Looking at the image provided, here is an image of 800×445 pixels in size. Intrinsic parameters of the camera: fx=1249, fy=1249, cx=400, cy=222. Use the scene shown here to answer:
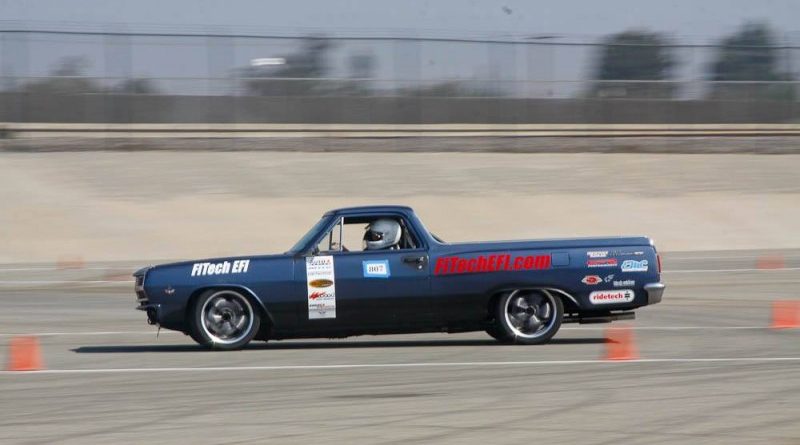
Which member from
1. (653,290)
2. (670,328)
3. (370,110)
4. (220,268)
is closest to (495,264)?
(653,290)

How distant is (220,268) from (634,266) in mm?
3939

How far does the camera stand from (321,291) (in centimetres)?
1175

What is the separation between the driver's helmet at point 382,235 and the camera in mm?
12070

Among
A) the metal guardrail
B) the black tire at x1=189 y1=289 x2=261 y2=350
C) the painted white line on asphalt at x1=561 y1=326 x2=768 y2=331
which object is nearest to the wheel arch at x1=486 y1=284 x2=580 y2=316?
the painted white line on asphalt at x1=561 y1=326 x2=768 y2=331

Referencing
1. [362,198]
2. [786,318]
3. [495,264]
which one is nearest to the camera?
[495,264]

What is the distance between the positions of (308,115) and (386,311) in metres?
24.0

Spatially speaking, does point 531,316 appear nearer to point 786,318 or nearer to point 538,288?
point 538,288

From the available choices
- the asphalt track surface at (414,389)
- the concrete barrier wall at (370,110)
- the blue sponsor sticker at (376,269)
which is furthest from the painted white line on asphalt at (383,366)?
the concrete barrier wall at (370,110)

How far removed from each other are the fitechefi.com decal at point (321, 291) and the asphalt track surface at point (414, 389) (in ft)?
1.27

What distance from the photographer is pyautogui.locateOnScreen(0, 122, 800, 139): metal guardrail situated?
33625 millimetres

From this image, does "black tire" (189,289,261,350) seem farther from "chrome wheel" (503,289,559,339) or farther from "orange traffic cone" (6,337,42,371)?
"chrome wheel" (503,289,559,339)

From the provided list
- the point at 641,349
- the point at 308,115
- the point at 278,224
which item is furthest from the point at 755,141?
the point at 641,349

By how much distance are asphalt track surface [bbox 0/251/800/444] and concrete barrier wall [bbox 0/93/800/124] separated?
19.8 metres

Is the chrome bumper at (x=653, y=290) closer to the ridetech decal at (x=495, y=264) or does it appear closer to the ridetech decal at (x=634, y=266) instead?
the ridetech decal at (x=634, y=266)
